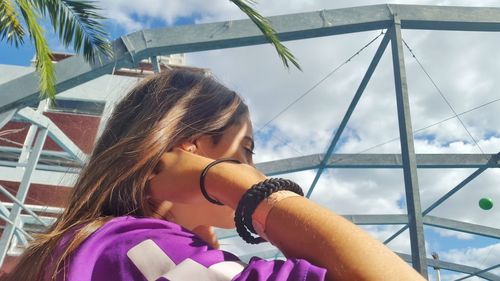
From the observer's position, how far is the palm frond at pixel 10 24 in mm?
4375

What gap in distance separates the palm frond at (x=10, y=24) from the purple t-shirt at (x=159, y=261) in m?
4.03

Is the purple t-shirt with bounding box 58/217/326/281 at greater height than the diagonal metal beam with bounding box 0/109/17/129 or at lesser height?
lesser

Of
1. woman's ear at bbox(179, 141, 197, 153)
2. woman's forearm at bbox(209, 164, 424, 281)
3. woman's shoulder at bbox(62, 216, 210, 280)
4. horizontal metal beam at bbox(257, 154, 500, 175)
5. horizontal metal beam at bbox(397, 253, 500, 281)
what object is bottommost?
woman's shoulder at bbox(62, 216, 210, 280)

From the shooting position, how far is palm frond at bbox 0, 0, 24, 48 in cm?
438

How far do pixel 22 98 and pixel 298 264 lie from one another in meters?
5.53

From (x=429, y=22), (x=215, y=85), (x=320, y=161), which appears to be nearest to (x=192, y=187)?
(x=215, y=85)

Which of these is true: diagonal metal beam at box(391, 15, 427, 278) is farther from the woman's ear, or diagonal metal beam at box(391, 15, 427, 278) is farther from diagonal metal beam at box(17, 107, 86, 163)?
diagonal metal beam at box(17, 107, 86, 163)

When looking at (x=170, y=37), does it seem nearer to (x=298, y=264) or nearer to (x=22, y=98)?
(x=22, y=98)

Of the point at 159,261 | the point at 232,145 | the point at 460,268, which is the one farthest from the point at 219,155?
the point at 460,268

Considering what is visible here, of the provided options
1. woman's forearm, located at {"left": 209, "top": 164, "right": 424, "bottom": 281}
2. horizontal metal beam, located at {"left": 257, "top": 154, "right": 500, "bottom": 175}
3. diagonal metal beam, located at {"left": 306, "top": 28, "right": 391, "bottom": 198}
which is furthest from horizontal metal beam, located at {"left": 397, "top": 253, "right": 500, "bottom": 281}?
woman's forearm, located at {"left": 209, "top": 164, "right": 424, "bottom": 281}

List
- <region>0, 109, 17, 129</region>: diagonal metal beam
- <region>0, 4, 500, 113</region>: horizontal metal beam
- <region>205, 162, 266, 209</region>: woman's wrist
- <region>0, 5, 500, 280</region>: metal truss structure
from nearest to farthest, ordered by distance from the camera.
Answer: <region>205, 162, 266, 209</region>: woman's wrist < <region>0, 5, 500, 280</region>: metal truss structure < <region>0, 4, 500, 113</region>: horizontal metal beam < <region>0, 109, 17, 129</region>: diagonal metal beam

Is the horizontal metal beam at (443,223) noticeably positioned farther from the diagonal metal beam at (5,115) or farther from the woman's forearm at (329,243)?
the woman's forearm at (329,243)

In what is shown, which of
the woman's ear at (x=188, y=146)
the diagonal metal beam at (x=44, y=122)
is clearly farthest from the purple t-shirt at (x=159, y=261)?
the diagonal metal beam at (x=44, y=122)

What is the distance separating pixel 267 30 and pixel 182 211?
4327 millimetres
